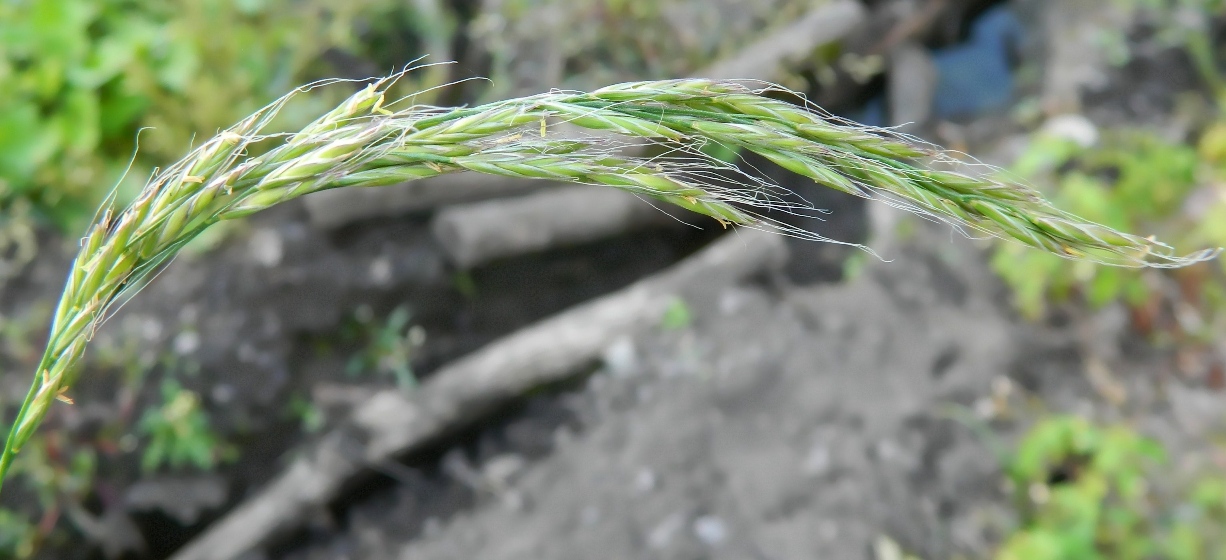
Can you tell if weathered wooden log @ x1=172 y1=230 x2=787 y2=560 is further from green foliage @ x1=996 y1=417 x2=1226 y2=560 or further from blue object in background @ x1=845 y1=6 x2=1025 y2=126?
blue object in background @ x1=845 y1=6 x2=1025 y2=126

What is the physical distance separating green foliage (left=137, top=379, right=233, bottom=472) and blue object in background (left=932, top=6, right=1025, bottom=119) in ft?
12.2

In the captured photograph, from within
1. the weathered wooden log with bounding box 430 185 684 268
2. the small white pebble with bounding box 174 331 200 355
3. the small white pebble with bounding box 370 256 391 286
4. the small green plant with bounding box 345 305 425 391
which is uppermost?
the weathered wooden log with bounding box 430 185 684 268

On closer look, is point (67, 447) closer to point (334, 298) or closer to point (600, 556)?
point (334, 298)

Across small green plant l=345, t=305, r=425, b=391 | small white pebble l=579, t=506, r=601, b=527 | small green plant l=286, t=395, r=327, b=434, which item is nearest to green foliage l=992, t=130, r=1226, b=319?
small white pebble l=579, t=506, r=601, b=527

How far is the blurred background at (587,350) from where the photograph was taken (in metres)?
2.59

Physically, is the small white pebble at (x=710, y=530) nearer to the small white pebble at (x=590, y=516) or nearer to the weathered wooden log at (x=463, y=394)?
the small white pebble at (x=590, y=516)

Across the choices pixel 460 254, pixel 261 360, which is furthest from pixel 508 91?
pixel 261 360

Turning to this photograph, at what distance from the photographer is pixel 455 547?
281cm

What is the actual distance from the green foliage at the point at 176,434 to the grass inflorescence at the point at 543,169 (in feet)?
8.44

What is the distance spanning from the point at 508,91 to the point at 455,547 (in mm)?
2180

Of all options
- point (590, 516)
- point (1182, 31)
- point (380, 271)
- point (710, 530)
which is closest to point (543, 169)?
point (710, 530)

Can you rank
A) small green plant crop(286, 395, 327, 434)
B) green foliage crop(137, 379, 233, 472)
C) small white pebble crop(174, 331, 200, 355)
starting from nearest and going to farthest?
1. green foliage crop(137, 379, 233, 472)
2. small white pebble crop(174, 331, 200, 355)
3. small green plant crop(286, 395, 327, 434)

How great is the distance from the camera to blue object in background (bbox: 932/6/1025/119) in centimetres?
441

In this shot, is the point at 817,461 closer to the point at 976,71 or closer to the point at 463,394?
the point at 463,394
